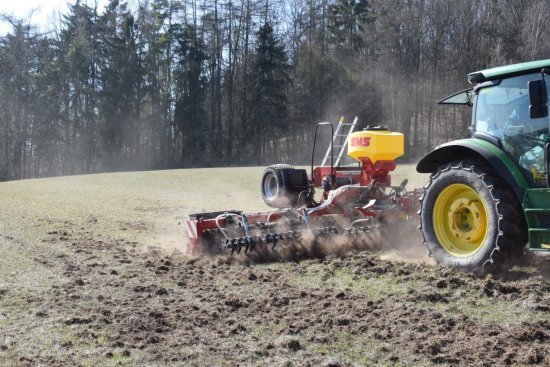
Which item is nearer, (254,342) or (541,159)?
(254,342)

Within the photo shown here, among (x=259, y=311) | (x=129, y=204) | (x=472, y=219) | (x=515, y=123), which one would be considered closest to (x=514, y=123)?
(x=515, y=123)

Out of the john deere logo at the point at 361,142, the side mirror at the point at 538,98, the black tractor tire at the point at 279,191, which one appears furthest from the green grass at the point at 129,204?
the side mirror at the point at 538,98

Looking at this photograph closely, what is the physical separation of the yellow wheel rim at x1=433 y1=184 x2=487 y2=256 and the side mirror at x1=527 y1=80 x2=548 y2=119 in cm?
106

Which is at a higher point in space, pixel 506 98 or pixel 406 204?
pixel 506 98

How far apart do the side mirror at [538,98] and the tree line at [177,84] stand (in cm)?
3702

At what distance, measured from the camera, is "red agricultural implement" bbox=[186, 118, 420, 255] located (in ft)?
25.0

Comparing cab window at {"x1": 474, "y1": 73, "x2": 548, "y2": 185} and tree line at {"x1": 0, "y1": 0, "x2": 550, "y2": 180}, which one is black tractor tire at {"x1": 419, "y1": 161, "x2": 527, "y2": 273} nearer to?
cab window at {"x1": 474, "y1": 73, "x2": 548, "y2": 185}

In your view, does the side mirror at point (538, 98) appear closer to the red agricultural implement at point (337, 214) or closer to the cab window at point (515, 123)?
the cab window at point (515, 123)

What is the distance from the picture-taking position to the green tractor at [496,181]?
5.27m

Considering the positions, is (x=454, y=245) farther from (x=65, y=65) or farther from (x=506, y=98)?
(x=65, y=65)

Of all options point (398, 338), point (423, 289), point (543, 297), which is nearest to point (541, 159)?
point (543, 297)

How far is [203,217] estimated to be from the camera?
27.6ft

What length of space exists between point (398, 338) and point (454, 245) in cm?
230

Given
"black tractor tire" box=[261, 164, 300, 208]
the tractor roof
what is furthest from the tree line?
the tractor roof
